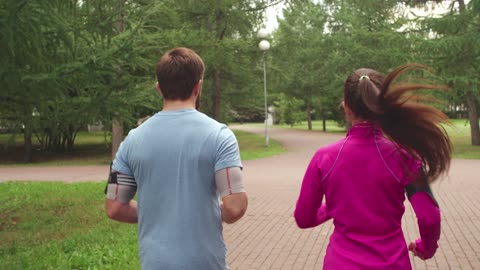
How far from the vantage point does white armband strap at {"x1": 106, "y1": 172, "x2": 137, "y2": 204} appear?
2.30m

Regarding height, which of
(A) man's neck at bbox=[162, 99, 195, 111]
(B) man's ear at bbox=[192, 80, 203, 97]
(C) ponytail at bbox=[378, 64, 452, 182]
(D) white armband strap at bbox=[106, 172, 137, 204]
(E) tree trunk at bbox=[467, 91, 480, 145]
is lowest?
(E) tree trunk at bbox=[467, 91, 480, 145]

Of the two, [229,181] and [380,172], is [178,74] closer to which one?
[229,181]

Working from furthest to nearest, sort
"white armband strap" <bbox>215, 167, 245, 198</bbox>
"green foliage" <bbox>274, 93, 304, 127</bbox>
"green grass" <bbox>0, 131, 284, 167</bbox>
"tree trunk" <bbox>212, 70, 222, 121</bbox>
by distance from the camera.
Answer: "green foliage" <bbox>274, 93, 304, 127</bbox> < "tree trunk" <bbox>212, 70, 222, 121</bbox> < "green grass" <bbox>0, 131, 284, 167</bbox> < "white armband strap" <bbox>215, 167, 245, 198</bbox>

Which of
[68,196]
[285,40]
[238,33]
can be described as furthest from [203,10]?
[68,196]

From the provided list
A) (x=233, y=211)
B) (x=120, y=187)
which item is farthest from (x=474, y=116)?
(x=120, y=187)

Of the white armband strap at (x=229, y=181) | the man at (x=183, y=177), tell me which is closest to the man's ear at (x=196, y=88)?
the man at (x=183, y=177)

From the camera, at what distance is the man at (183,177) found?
7.05ft

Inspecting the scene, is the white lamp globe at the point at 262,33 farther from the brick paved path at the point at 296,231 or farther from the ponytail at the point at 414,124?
the ponytail at the point at 414,124

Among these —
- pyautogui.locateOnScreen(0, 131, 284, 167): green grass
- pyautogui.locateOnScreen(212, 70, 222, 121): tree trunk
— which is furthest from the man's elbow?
pyautogui.locateOnScreen(212, 70, 222, 121): tree trunk

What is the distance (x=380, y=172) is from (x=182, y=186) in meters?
0.83

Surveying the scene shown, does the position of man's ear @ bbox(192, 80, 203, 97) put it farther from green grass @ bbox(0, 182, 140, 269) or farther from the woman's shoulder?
green grass @ bbox(0, 182, 140, 269)

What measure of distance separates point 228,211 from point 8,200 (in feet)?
31.9

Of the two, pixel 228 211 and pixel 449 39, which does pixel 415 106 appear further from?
pixel 449 39

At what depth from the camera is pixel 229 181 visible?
2154 millimetres
